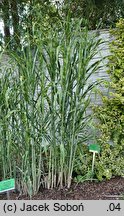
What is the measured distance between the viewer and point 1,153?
199cm

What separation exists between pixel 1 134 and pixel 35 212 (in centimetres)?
56

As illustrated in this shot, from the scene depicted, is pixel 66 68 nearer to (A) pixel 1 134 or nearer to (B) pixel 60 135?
(B) pixel 60 135

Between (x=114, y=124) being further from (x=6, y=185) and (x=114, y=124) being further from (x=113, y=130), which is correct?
(x=6, y=185)

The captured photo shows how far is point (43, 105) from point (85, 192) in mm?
754

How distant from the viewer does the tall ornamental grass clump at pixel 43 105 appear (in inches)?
74.9

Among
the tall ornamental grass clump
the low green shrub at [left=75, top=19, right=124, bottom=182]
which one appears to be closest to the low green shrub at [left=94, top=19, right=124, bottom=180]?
the low green shrub at [left=75, top=19, right=124, bottom=182]

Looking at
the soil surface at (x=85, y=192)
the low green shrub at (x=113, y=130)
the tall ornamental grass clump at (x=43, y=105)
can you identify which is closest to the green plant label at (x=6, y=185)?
the tall ornamental grass clump at (x=43, y=105)

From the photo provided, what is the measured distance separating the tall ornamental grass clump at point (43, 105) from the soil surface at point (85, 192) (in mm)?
93

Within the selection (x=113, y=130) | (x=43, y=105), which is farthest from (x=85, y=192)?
(x=43, y=105)

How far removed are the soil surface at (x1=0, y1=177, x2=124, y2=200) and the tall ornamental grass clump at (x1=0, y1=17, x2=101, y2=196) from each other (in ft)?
0.31

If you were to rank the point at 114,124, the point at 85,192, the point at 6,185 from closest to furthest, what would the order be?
the point at 6,185
the point at 85,192
the point at 114,124

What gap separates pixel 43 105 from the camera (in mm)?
1907

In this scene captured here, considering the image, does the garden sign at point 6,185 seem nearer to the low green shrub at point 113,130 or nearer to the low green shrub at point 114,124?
the low green shrub at point 113,130

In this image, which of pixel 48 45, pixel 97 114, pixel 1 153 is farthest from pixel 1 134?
pixel 97 114
